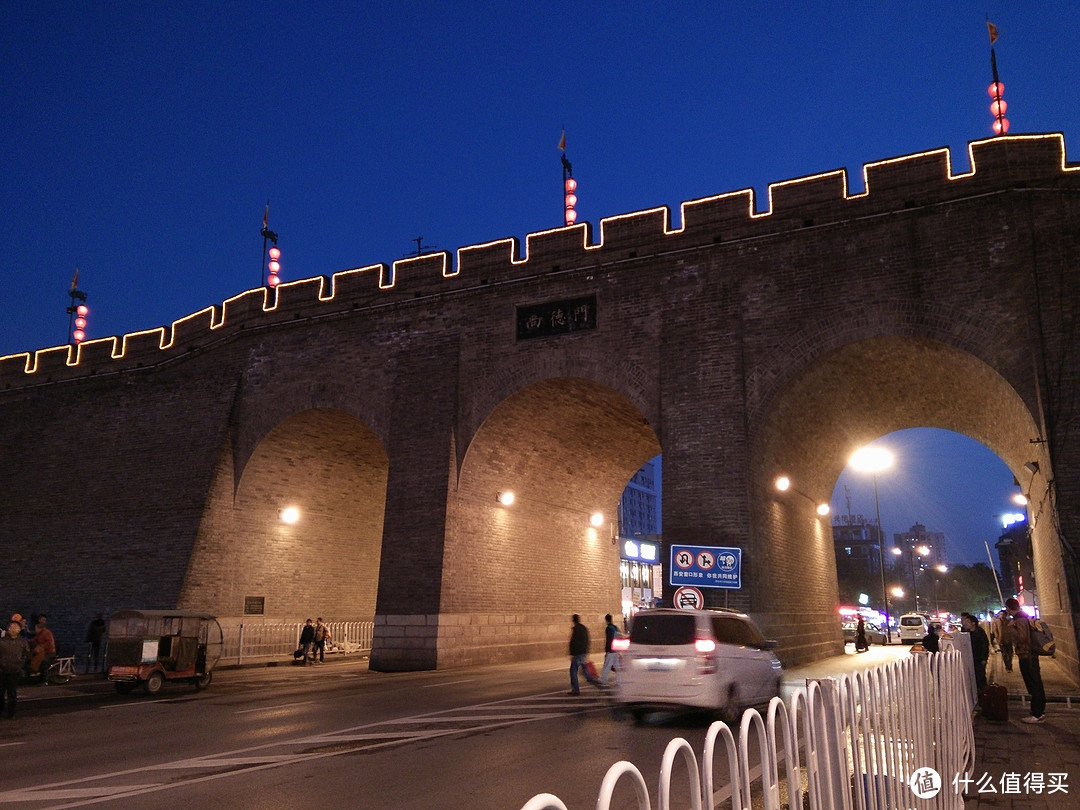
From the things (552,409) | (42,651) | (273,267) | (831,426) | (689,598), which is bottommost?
(42,651)

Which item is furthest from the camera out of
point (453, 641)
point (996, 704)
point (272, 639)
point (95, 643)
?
point (272, 639)

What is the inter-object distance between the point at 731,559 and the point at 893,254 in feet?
24.5

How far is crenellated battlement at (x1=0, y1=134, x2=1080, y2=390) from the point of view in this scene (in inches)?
668

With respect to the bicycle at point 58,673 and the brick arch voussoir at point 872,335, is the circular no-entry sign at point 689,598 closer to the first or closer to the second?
the brick arch voussoir at point 872,335

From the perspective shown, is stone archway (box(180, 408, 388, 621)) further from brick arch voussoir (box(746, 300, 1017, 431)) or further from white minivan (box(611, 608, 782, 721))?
white minivan (box(611, 608, 782, 721))

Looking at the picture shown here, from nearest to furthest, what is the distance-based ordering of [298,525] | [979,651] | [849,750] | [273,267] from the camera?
[849,750] → [979,651] → [298,525] → [273,267]

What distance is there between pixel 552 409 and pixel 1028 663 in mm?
12994

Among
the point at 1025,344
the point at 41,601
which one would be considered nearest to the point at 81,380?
the point at 41,601

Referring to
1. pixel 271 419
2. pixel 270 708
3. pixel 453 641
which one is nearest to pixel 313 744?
pixel 270 708

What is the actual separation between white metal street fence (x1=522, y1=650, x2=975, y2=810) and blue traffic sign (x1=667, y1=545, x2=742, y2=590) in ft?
31.5

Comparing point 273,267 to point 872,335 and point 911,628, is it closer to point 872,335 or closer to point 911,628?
point 872,335

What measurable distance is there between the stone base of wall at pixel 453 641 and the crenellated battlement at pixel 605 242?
886 cm

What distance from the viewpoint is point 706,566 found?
1694 cm

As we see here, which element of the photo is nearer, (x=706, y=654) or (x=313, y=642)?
(x=706, y=654)
